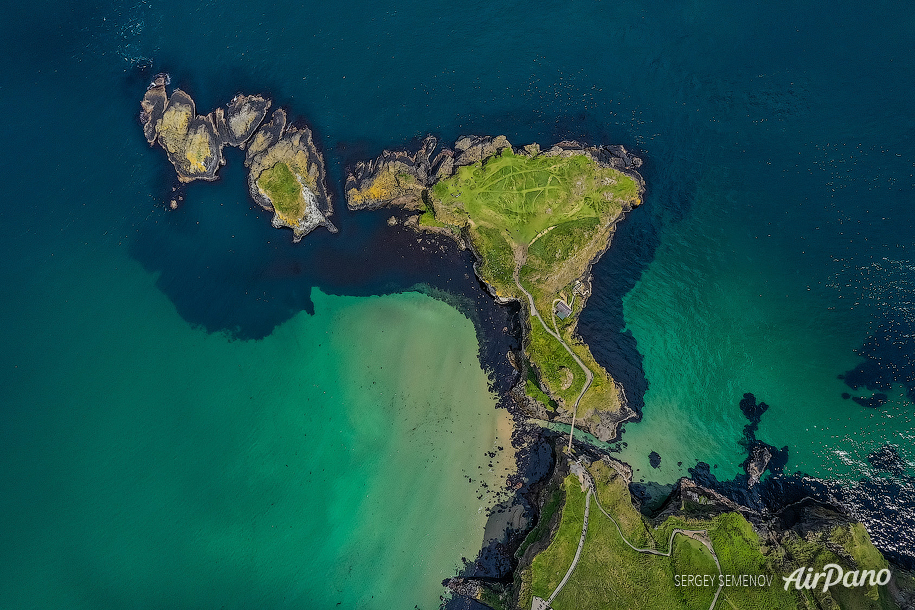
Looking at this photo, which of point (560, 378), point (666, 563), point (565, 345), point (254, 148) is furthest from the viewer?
point (254, 148)

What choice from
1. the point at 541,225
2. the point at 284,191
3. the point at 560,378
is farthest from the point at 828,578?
the point at 284,191

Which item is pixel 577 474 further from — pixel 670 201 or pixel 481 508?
pixel 670 201

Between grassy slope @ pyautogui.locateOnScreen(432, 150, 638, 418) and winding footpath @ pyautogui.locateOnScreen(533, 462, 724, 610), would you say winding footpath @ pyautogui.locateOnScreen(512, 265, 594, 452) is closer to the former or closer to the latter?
grassy slope @ pyautogui.locateOnScreen(432, 150, 638, 418)

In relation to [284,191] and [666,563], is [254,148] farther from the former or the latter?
[666,563]

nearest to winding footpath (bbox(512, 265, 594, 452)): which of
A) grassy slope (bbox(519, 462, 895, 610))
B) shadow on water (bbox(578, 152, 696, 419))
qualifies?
shadow on water (bbox(578, 152, 696, 419))

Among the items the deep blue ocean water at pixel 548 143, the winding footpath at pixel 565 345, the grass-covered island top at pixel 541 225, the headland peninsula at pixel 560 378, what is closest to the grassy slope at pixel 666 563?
the headland peninsula at pixel 560 378

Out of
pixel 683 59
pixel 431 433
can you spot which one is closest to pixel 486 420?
pixel 431 433
